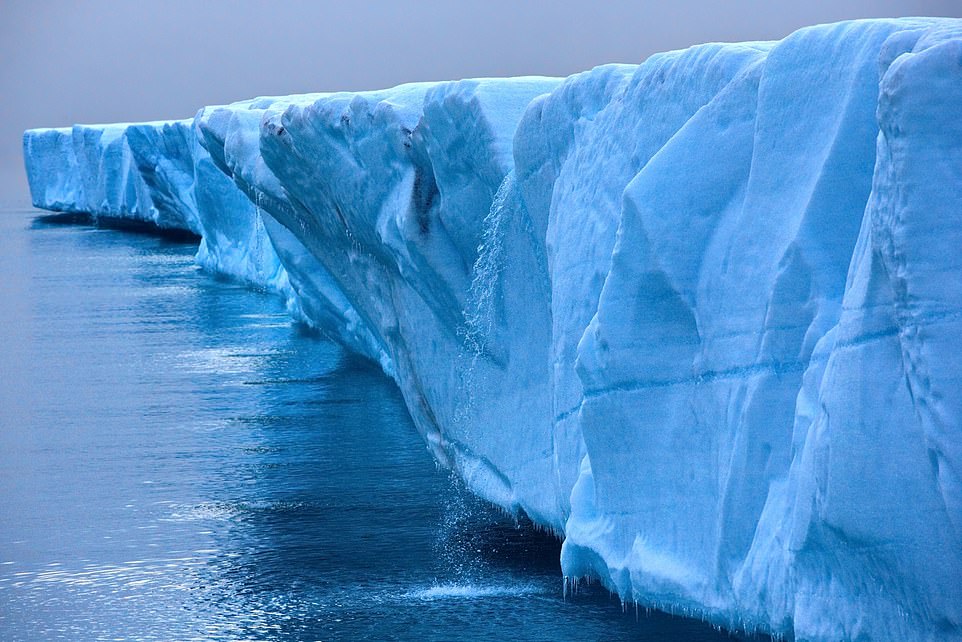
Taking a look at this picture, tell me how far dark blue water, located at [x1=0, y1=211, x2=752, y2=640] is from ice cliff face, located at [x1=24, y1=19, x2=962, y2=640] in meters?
0.32

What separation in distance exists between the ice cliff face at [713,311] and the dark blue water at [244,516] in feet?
1.06

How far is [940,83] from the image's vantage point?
10.6 ft

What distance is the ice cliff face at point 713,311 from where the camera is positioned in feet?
10.8

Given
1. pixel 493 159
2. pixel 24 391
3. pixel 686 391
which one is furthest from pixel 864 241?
pixel 24 391

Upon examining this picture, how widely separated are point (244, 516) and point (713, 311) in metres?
Result: 3.05

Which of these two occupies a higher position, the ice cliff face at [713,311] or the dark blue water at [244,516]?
the ice cliff face at [713,311]

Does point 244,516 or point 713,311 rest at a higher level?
point 713,311

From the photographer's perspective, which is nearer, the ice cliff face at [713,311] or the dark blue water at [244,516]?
the ice cliff face at [713,311]

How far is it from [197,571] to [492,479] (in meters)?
1.49

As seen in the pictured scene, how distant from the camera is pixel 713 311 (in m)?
4.34

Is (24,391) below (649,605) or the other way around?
below

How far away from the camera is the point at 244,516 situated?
650 cm

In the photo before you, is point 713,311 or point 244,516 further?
point 244,516

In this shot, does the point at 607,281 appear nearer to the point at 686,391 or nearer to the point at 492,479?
the point at 686,391
